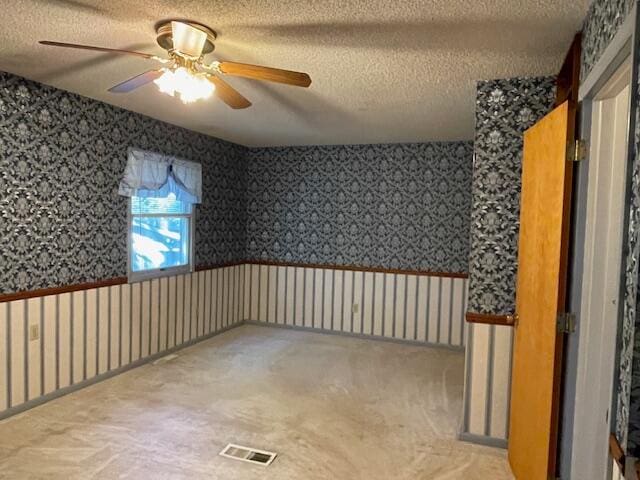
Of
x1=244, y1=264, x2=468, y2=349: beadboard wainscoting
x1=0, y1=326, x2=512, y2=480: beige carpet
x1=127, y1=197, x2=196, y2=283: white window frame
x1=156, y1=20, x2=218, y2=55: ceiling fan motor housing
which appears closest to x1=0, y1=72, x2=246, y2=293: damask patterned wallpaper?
x1=127, y1=197, x2=196, y2=283: white window frame

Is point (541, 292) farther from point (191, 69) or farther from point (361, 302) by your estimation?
point (361, 302)

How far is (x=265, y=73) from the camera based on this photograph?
78.3 inches

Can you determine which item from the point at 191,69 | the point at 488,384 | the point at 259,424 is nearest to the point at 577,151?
the point at 488,384

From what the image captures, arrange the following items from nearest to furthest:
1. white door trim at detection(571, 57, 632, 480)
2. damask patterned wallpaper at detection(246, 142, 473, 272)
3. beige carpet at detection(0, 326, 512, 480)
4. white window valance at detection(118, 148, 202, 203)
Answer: white door trim at detection(571, 57, 632, 480)
beige carpet at detection(0, 326, 512, 480)
white window valance at detection(118, 148, 202, 203)
damask patterned wallpaper at detection(246, 142, 473, 272)

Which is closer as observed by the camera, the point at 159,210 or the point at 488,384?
the point at 488,384

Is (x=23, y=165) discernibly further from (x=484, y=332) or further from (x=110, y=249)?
(x=484, y=332)

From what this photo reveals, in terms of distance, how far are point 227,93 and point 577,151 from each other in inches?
66.2

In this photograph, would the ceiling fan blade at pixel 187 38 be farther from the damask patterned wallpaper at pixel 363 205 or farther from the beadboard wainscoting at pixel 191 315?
the damask patterned wallpaper at pixel 363 205

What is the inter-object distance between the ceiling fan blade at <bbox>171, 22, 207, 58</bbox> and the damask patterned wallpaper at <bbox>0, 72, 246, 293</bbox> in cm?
168

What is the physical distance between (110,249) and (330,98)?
223 cm

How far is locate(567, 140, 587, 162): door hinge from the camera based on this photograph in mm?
1942

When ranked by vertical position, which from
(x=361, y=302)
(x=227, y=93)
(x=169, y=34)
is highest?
(x=169, y=34)

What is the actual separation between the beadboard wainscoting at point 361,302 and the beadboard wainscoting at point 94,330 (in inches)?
30.5

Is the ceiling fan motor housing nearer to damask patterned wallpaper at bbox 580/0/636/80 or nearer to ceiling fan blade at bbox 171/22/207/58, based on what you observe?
ceiling fan blade at bbox 171/22/207/58
